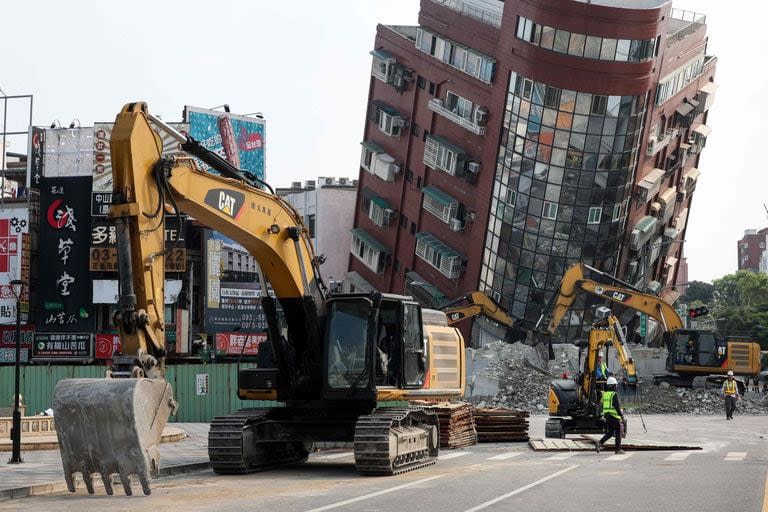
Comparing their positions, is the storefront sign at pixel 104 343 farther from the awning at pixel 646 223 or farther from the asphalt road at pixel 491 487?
the asphalt road at pixel 491 487

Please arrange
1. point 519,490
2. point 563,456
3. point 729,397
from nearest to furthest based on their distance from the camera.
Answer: point 519,490 → point 563,456 → point 729,397

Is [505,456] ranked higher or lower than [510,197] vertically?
lower

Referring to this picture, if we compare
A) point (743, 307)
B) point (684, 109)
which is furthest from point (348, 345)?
point (743, 307)

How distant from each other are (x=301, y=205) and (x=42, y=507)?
81139 mm

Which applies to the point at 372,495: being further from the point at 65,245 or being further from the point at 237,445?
the point at 65,245

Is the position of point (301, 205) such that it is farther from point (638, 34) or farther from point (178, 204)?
point (178, 204)

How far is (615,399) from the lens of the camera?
28.4 meters

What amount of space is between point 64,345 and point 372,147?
2778 cm

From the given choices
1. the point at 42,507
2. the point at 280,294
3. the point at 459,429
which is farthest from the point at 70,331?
the point at 42,507

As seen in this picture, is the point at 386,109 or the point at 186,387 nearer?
the point at 186,387

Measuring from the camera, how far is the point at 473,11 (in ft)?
244

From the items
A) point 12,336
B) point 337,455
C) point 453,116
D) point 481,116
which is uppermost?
point 453,116

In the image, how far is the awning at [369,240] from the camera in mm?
84125

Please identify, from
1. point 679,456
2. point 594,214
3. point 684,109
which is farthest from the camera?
point 684,109
